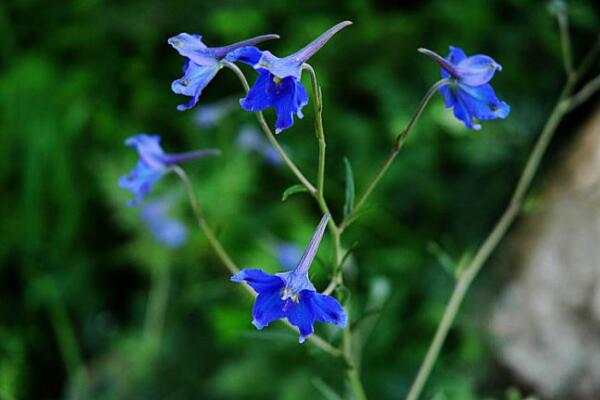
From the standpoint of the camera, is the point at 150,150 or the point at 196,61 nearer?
the point at 196,61

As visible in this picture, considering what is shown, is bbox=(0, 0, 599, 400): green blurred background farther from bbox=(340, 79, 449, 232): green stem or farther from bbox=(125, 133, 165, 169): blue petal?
bbox=(340, 79, 449, 232): green stem

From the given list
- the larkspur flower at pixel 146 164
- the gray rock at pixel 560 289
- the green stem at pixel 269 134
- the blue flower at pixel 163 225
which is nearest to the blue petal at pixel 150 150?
the larkspur flower at pixel 146 164

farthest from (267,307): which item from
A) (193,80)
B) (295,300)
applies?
(193,80)

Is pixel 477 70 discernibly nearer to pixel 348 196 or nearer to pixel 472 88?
pixel 472 88

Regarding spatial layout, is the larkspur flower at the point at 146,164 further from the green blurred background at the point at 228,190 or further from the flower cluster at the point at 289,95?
the green blurred background at the point at 228,190

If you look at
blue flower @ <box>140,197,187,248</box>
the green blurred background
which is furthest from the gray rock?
blue flower @ <box>140,197,187,248</box>
